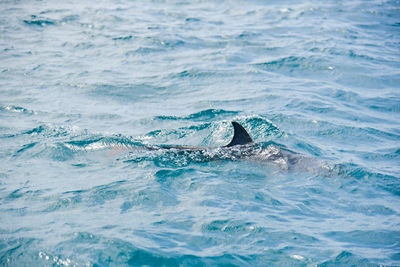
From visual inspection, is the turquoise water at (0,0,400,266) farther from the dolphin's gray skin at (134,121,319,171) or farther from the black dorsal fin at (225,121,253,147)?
the black dorsal fin at (225,121,253,147)

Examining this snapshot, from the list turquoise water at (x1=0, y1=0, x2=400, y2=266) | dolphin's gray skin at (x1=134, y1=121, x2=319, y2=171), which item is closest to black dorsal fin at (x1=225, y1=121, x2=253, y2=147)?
dolphin's gray skin at (x1=134, y1=121, x2=319, y2=171)

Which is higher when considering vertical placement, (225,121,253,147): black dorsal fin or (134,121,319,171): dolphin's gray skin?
(225,121,253,147): black dorsal fin

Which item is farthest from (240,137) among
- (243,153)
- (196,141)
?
(196,141)

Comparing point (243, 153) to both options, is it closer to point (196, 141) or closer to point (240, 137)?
point (240, 137)

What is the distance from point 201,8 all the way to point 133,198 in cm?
1785

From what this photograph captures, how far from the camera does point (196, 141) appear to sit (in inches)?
374

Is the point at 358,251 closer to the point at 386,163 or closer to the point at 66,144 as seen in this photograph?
the point at 386,163

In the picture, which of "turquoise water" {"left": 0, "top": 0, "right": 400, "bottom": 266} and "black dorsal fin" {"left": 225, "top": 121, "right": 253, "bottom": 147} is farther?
"black dorsal fin" {"left": 225, "top": 121, "right": 253, "bottom": 147}

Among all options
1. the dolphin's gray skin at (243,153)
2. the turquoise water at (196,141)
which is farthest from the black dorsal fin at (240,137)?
the turquoise water at (196,141)

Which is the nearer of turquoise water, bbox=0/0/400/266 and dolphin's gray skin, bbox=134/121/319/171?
turquoise water, bbox=0/0/400/266

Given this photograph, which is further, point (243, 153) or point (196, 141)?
point (196, 141)

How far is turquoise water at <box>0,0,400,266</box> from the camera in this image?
228 inches

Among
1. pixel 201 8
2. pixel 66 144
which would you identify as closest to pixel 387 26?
pixel 201 8

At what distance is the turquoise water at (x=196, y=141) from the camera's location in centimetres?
579
